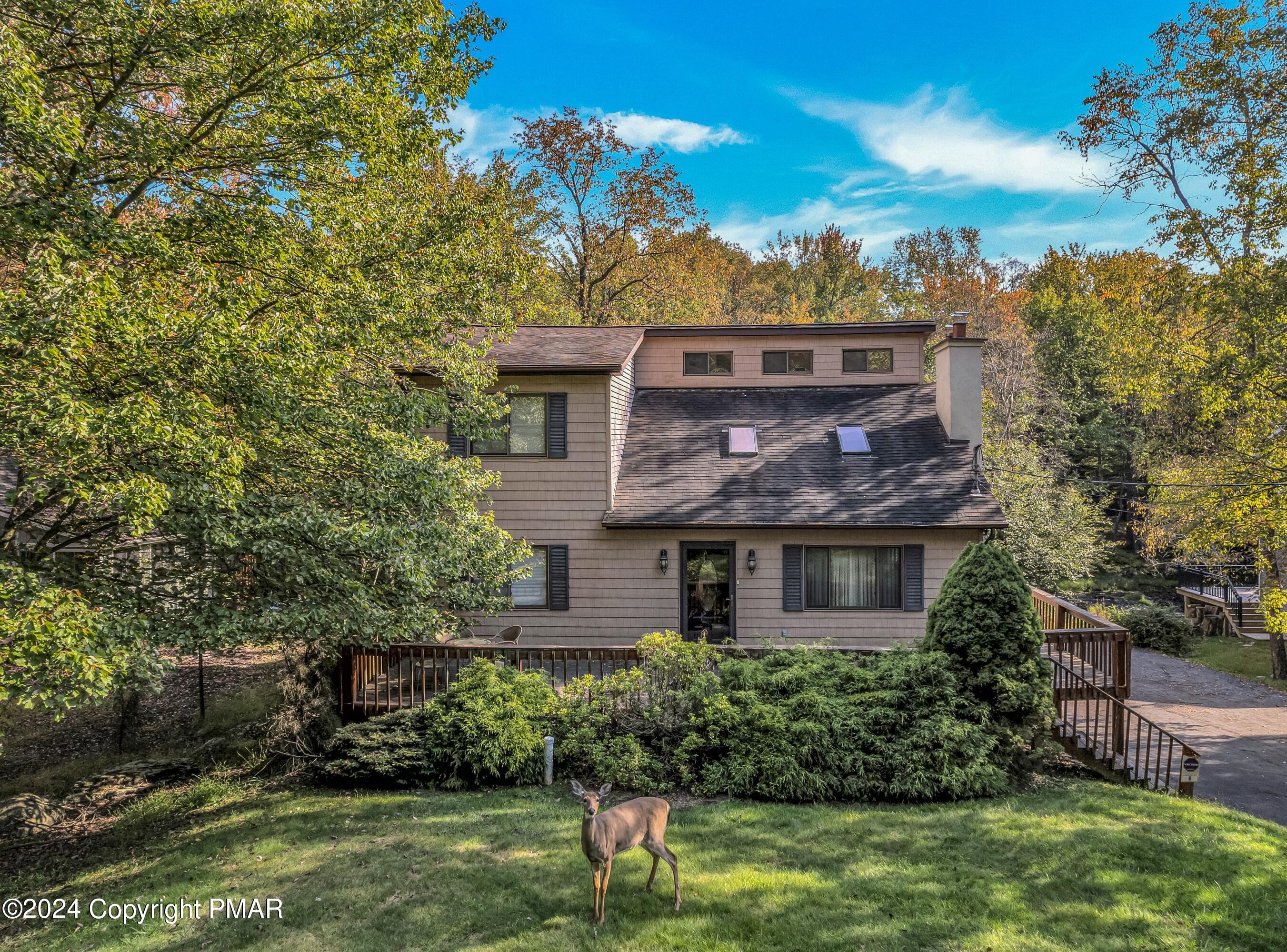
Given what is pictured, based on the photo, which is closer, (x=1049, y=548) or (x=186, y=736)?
(x=186, y=736)

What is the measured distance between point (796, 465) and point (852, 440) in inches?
60.2

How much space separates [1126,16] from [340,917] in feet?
71.1

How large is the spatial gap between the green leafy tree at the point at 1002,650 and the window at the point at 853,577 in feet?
12.3

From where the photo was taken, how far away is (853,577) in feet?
38.5

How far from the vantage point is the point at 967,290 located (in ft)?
113

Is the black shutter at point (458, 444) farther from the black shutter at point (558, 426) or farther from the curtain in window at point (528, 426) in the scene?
the black shutter at point (558, 426)

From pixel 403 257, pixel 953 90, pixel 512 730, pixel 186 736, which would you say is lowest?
pixel 186 736

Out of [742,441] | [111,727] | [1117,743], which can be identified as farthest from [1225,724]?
[111,727]

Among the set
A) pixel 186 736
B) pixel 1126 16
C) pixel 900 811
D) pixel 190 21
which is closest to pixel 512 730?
pixel 900 811

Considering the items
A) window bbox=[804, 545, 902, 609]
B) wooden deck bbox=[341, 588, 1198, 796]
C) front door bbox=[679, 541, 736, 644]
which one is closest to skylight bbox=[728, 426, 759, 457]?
front door bbox=[679, 541, 736, 644]

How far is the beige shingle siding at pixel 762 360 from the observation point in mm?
15203

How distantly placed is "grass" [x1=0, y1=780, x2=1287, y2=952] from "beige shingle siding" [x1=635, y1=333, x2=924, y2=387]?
391 inches

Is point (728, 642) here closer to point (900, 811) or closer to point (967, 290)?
point (900, 811)

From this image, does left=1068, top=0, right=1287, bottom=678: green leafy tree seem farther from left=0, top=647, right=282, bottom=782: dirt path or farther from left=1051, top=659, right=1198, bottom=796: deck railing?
left=0, top=647, right=282, bottom=782: dirt path
